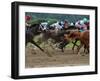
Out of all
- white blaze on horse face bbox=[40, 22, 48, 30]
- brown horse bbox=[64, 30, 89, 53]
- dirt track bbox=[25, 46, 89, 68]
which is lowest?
dirt track bbox=[25, 46, 89, 68]

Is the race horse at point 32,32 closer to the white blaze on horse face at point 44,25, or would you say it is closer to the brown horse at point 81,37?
the white blaze on horse face at point 44,25

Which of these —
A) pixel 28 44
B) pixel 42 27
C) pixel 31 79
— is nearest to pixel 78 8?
pixel 42 27

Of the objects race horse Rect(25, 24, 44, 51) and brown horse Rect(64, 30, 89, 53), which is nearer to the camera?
race horse Rect(25, 24, 44, 51)

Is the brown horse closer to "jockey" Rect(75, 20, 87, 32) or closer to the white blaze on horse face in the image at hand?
"jockey" Rect(75, 20, 87, 32)

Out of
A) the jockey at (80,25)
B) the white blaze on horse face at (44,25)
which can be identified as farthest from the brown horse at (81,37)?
the white blaze on horse face at (44,25)

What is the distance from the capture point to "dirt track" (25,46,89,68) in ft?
5.02

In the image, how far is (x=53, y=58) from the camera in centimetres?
159

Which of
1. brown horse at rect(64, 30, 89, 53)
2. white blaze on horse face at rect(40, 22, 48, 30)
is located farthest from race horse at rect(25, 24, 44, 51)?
brown horse at rect(64, 30, 89, 53)

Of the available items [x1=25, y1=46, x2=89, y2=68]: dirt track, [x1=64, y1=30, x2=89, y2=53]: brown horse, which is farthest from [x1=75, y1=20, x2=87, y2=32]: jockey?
[x1=25, y1=46, x2=89, y2=68]: dirt track

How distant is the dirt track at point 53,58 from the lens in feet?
5.02

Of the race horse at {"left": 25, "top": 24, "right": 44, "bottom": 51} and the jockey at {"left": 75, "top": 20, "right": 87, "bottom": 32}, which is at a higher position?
the jockey at {"left": 75, "top": 20, "right": 87, "bottom": 32}

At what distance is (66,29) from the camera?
5.31 feet

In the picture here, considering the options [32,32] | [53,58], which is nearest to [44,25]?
[32,32]

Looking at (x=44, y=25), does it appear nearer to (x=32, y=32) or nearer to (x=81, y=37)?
(x=32, y=32)
